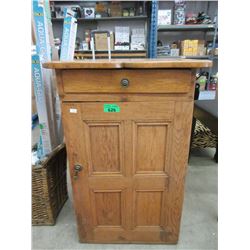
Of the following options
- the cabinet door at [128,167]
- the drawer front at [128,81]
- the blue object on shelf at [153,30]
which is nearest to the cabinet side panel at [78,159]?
the cabinet door at [128,167]

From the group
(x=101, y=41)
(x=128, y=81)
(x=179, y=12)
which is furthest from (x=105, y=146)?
(x=179, y=12)

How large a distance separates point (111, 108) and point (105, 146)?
0.63 ft

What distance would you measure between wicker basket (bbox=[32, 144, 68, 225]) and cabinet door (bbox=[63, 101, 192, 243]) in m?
0.28

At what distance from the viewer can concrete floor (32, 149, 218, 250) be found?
1124 millimetres

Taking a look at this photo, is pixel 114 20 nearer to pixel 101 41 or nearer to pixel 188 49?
pixel 101 41

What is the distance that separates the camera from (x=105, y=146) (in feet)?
2.95

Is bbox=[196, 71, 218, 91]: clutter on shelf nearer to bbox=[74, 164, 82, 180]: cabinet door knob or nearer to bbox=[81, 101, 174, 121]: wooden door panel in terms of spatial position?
bbox=[81, 101, 174, 121]: wooden door panel

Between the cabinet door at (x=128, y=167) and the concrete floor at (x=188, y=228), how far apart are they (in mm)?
78

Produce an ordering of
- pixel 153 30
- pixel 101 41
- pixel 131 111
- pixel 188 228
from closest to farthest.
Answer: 1. pixel 131 111
2. pixel 188 228
3. pixel 153 30
4. pixel 101 41

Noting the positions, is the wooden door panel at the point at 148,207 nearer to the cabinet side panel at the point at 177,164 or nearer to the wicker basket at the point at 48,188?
the cabinet side panel at the point at 177,164

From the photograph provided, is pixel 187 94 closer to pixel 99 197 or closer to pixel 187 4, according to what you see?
pixel 99 197

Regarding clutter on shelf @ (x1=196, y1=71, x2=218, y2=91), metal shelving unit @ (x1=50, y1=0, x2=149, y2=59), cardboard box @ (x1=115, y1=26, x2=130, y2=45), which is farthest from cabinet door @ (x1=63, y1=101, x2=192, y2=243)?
clutter on shelf @ (x1=196, y1=71, x2=218, y2=91)

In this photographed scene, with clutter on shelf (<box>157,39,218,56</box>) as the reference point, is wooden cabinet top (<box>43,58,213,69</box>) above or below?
below

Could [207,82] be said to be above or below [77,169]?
above
